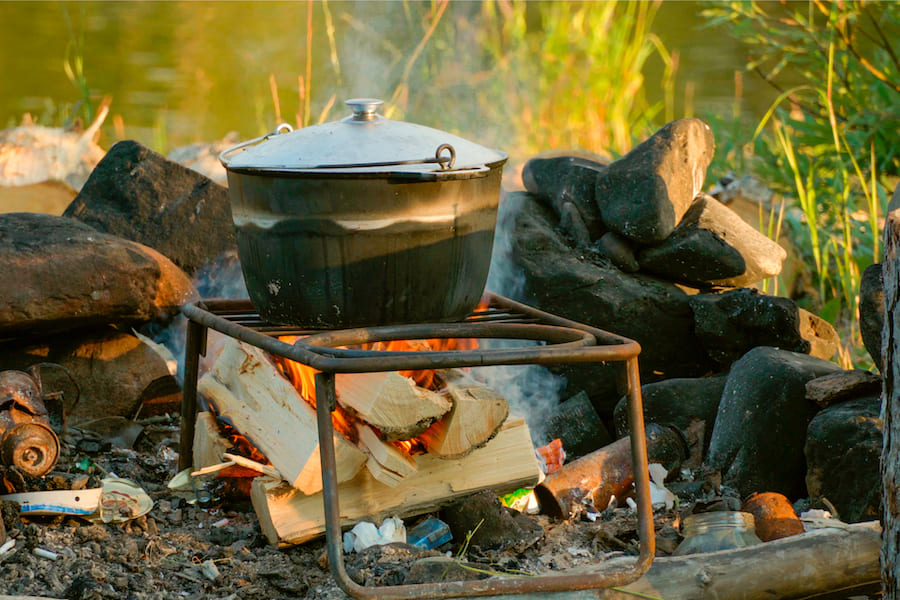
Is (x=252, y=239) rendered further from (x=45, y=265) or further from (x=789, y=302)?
(x=789, y=302)

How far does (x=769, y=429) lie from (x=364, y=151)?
1.56 metres

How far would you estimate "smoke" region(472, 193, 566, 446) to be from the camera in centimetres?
368

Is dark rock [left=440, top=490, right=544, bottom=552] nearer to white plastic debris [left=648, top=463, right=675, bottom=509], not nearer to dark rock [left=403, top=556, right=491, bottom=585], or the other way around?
dark rock [left=403, top=556, right=491, bottom=585]

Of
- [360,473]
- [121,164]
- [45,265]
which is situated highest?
[121,164]

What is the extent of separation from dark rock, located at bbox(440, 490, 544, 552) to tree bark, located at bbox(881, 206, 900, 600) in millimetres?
897

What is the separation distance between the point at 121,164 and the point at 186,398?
57.2 inches

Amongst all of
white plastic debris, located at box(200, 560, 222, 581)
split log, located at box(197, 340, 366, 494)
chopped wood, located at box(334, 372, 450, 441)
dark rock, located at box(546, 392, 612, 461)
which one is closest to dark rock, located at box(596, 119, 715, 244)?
dark rock, located at box(546, 392, 612, 461)

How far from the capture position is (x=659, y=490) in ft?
Result: 9.95

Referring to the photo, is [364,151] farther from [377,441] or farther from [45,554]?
[45,554]

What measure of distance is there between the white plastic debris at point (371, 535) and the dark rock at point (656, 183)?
1.62 meters

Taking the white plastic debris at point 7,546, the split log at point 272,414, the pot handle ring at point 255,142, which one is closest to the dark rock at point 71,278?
the split log at point 272,414

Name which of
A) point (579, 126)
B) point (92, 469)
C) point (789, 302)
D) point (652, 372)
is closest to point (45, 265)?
point (92, 469)

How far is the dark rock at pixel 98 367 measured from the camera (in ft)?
11.4

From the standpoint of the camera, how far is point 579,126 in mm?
7199
